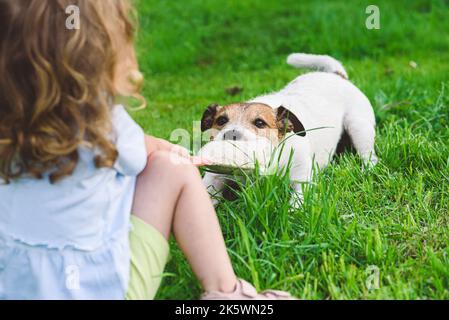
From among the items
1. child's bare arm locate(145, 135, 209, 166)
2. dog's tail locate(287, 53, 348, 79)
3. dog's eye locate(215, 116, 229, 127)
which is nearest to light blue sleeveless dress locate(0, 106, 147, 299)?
child's bare arm locate(145, 135, 209, 166)

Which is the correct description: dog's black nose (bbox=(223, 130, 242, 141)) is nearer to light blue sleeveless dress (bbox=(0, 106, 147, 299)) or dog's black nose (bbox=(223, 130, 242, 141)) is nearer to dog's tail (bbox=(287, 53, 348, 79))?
light blue sleeveless dress (bbox=(0, 106, 147, 299))

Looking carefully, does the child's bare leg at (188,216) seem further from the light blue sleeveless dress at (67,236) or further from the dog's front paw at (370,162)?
the dog's front paw at (370,162)

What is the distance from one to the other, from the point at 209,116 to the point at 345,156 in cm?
71

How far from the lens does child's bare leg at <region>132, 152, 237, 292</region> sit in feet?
6.55

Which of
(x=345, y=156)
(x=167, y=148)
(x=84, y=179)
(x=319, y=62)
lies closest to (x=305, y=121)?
(x=345, y=156)

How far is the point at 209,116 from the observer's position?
294 cm

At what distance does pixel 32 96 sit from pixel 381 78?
133 inches

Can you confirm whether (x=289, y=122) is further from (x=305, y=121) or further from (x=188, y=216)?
(x=188, y=216)

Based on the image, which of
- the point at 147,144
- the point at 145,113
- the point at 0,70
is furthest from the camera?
the point at 145,113

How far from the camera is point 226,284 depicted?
199 centimetres

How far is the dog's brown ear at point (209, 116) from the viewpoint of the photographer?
2914mm

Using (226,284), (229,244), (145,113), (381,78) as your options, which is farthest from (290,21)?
(226,284)
